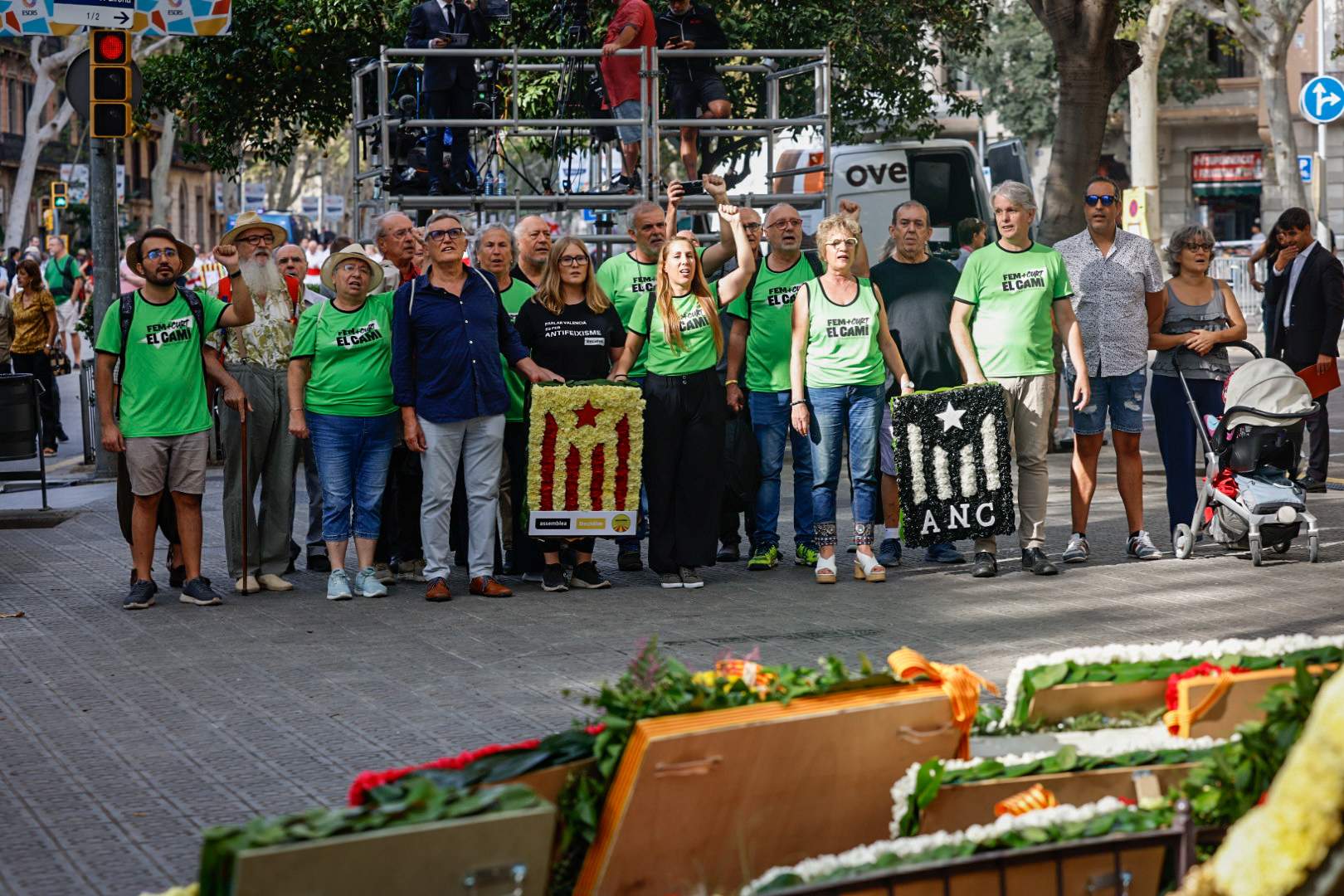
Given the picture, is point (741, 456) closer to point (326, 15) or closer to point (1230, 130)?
point (326, 15)

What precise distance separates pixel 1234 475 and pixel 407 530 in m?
4.54

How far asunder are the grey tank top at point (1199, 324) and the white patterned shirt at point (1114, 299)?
269 mm

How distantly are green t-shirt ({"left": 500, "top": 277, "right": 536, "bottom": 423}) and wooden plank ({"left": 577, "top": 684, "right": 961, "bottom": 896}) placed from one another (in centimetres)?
561

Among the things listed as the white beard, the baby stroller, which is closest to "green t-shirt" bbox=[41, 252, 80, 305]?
the white beard

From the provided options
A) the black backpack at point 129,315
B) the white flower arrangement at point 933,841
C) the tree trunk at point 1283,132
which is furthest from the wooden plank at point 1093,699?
the tree trunk at point 1283,132

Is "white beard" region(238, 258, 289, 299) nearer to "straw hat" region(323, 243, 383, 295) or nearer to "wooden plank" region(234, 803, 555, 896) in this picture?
"straw hat" region(323, 243, 383, 295)

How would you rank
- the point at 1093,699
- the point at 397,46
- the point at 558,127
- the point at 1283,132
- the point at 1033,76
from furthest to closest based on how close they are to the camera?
the point at 1033,76
the point at 1283,132
the point at 397,46
the point at 558,127
the point at 1093,699

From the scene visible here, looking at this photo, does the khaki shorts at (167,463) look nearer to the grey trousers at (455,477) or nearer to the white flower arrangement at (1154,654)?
the grey trousers at (455,477)

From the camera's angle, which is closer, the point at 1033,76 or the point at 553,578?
the point at 553,578

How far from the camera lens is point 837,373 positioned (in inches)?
378

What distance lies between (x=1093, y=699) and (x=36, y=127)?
38675 millimetres

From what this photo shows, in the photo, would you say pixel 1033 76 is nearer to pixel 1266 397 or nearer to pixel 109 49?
pixel 109 49

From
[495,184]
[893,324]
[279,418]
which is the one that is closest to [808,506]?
[893,324]

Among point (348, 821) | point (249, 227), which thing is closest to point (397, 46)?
point (249, 227)
